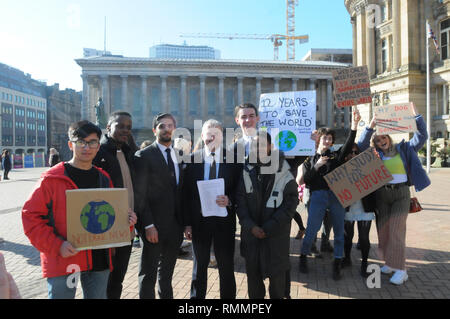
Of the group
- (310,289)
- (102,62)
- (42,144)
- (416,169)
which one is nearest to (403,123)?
(416,169)

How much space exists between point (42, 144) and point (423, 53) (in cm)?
8330

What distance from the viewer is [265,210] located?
309 cm

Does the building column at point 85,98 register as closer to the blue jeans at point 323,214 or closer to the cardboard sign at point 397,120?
the blue jeans at point 323,214

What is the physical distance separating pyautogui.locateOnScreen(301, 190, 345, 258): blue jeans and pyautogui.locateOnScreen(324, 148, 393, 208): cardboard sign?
219 millimetres

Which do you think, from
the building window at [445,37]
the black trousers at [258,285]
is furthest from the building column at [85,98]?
the black trousers at [258,285]

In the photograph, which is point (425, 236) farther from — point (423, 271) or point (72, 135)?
point (72, 135)

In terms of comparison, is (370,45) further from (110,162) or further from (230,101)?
(110,162)

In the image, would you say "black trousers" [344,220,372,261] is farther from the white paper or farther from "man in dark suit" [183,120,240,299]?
the white paper

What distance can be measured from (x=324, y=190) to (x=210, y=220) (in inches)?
77.2

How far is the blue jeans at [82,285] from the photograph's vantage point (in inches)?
89.2

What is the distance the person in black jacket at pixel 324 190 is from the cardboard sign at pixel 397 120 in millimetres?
482

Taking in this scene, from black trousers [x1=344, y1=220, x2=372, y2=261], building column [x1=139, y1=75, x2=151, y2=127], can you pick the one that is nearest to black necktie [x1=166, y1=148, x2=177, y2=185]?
black trousers [x1=344, y1=220, x2=372, y2=261]

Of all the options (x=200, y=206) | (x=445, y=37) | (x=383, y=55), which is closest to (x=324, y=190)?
(x=200, y=206)

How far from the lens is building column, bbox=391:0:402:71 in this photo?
25.6 m
